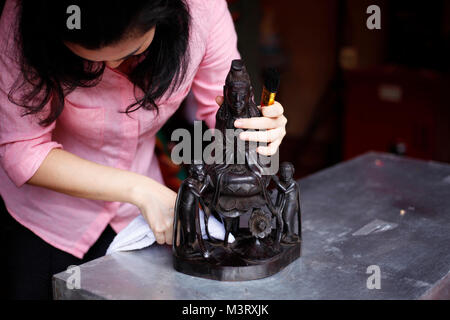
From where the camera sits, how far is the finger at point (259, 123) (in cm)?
110

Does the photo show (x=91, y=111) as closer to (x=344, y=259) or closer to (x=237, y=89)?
(x=237, y=89)

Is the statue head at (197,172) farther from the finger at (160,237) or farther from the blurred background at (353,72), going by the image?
the blurred background at (353,72)

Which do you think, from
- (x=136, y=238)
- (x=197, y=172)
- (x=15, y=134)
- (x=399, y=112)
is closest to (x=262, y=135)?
(x=197, y=172)

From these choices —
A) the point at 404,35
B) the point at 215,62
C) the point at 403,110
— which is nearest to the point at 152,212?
the point at 215,62

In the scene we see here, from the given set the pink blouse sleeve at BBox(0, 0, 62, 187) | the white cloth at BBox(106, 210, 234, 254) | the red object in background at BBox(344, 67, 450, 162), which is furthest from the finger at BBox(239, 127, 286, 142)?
the red object in background at BBox(344, 67, 450, 162)

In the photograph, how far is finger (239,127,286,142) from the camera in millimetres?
1102

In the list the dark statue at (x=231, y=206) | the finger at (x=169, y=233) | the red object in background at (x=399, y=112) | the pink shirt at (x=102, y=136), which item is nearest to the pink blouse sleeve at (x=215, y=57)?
the pink shirt at (x=102, y=136)

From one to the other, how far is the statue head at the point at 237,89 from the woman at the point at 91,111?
38 mm

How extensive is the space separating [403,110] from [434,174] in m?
1.45

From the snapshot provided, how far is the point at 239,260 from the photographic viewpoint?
3.68ft

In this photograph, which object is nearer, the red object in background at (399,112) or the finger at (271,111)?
the finger at (271,111)

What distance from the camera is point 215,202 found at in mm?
1121

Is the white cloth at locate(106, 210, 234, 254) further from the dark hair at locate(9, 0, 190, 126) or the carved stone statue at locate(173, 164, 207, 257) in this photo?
the dark hair at locate(9, 0, 190, 126)

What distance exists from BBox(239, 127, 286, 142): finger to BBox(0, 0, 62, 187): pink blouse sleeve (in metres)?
0.40
